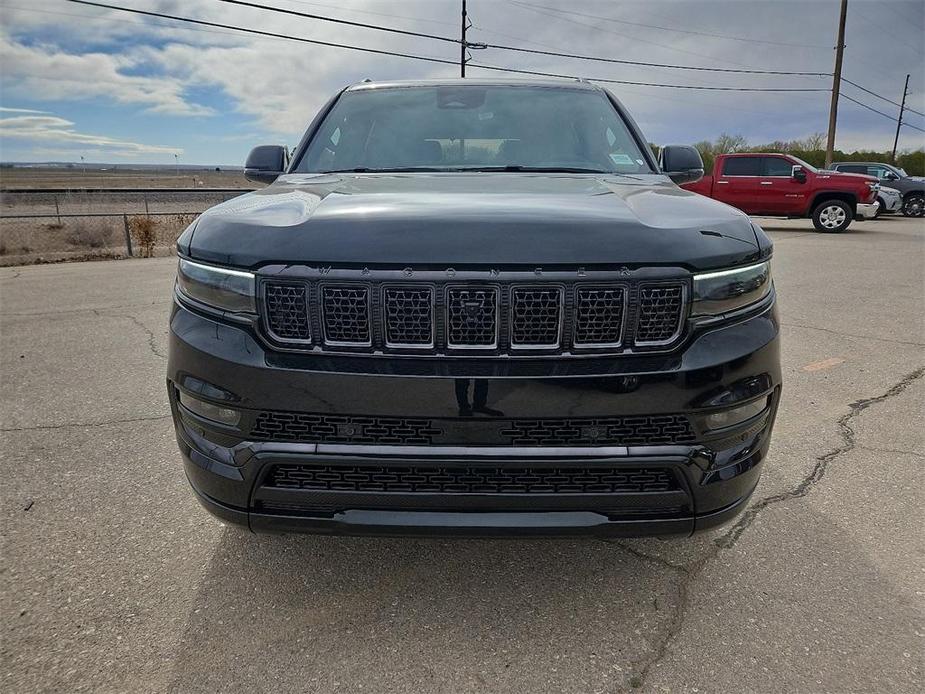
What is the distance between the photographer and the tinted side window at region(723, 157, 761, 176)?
1698 centimetres

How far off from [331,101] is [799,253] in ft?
37.3

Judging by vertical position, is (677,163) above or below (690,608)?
above

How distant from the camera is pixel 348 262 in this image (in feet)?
5.60

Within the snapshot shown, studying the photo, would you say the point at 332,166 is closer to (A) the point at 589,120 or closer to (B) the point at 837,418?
(A) the point at 589,120

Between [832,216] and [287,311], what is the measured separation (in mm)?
18753

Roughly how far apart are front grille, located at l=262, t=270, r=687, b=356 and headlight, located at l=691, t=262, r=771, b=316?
0.06 metres

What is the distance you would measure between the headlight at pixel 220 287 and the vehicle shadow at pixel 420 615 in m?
0.85

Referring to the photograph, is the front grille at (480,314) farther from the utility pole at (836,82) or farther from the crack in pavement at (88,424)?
the utility pole at (836,82)

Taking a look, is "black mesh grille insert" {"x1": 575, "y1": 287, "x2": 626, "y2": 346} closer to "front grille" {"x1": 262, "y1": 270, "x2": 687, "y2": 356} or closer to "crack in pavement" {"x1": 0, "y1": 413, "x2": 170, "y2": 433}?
"front grille" {"x1": 262, "y1": 270, "x2": 687, "y2": 356}

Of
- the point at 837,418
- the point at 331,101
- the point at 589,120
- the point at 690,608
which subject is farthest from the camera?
the point at 837,418

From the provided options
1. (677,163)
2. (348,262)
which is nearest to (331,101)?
(677,163)

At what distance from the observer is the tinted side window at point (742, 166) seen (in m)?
17.0

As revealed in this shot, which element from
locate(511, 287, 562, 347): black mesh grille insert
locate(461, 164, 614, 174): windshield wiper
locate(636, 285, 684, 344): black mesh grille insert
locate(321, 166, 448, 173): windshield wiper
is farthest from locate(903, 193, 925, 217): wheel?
locate(511, 287, 562, 347): black mesh grille insert

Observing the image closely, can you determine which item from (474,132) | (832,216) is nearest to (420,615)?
(474,132)
